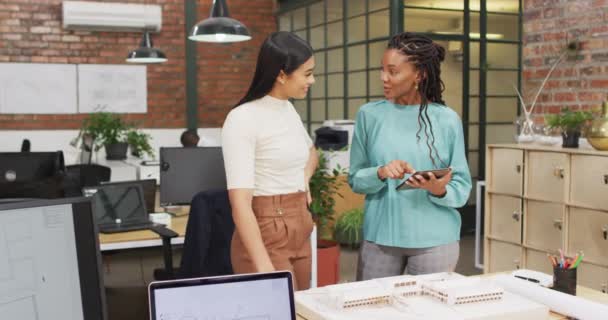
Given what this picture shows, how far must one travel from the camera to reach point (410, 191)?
2090 millimetres

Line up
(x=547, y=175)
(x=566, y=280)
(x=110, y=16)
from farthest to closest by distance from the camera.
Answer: (x=110, y=16) → (x=547, y=175) → (x=566, y=280)

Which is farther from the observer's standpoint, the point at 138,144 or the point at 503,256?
the point at 138,144

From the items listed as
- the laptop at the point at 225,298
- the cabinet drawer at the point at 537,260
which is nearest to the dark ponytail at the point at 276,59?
the laptop at the point at 225,298

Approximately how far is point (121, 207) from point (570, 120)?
2.48 meters

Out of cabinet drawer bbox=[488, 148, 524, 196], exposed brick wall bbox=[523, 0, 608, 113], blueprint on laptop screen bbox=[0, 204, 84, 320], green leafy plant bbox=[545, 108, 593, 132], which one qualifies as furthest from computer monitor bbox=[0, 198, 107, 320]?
exposed brick wall bbox=[523, 0, 608, 113]

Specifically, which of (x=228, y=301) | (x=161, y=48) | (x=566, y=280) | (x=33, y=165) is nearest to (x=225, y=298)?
(x=228, y=301)

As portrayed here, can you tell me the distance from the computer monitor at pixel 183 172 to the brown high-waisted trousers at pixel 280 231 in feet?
5.74

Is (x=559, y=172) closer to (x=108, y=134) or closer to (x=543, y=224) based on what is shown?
(x=543, y=224)

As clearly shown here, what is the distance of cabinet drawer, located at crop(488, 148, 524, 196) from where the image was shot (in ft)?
13.0

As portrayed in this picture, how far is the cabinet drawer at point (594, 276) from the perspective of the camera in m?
3.42

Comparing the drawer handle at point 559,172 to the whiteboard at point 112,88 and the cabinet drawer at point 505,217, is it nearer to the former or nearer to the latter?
the cabinet drawer at point 505,217

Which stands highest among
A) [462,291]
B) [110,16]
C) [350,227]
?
[110,16]

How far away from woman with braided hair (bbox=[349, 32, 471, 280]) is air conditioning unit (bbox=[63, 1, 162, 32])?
→ 6.35 meters

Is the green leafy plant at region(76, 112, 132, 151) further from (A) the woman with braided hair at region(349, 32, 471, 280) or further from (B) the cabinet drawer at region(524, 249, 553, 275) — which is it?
(A) the woman with braided hair at region(349, 32, 471, 280)
